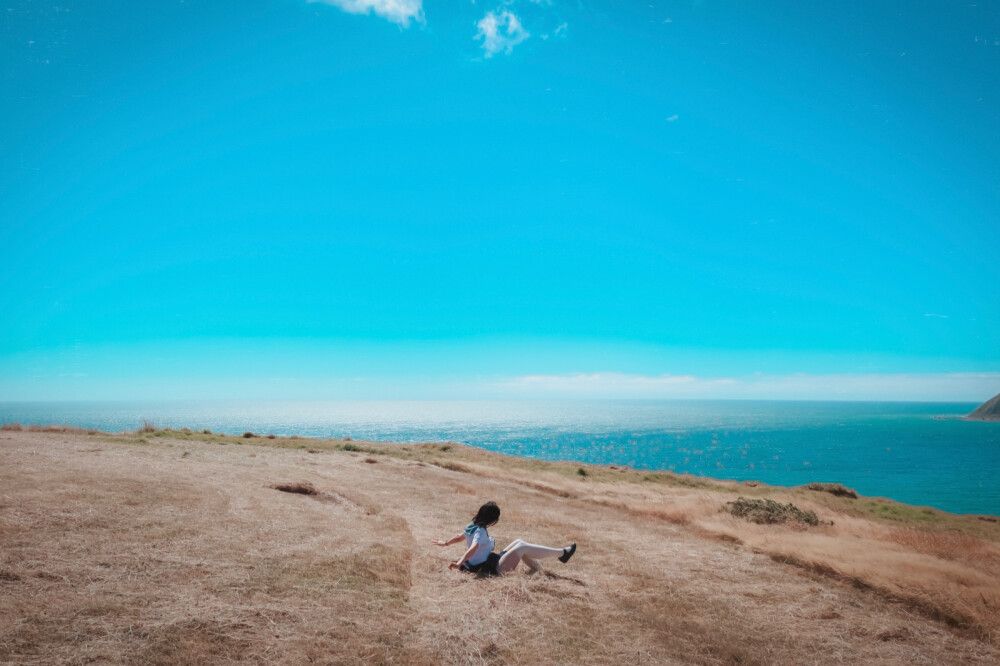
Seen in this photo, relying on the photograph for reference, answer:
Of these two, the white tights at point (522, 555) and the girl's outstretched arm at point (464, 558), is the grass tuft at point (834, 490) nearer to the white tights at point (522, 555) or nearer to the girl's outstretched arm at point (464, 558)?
the white tights at point (522, 555)

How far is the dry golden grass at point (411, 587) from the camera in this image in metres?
7.06

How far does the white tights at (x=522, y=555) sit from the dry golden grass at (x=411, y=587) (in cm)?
29

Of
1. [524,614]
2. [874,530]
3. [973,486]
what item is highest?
[524,614]

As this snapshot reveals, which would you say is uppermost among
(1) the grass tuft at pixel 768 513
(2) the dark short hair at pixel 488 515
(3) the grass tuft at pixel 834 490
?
(2) the dark short hair at pixel 488 515

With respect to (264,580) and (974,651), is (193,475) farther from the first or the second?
(974,651)

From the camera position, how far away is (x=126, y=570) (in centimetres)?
904

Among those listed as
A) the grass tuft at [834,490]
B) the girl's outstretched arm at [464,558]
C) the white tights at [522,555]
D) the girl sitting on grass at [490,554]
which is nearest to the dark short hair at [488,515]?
the girl sitting on grass at [490,554]

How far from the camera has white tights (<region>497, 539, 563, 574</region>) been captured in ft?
34.1

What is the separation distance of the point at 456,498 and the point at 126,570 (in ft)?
45.1

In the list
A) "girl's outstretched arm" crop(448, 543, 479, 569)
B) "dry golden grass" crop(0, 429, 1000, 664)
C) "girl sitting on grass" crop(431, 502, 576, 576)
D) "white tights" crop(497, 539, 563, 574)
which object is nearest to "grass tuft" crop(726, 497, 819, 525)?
"dry golden grass" crop(0, 429, 1000, 664)

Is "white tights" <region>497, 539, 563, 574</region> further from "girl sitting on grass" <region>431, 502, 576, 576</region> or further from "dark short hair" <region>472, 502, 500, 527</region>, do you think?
"dark short hair" <region>472, 502, 500, 527</region>

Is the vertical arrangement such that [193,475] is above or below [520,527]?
above

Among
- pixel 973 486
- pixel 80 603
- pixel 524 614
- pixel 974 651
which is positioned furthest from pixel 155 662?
pixel 973 486

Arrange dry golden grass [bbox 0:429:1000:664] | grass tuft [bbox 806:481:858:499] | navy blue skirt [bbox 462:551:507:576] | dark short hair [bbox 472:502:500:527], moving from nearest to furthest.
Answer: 1. dry golden grass [bbox 0:429:1000:664]
2. navy blue skirt [bbox 462:551:507:576]
3. dark short hair [bbox 472:502:500:527]
4. grass tuft [bbox 806:481:858:499]
